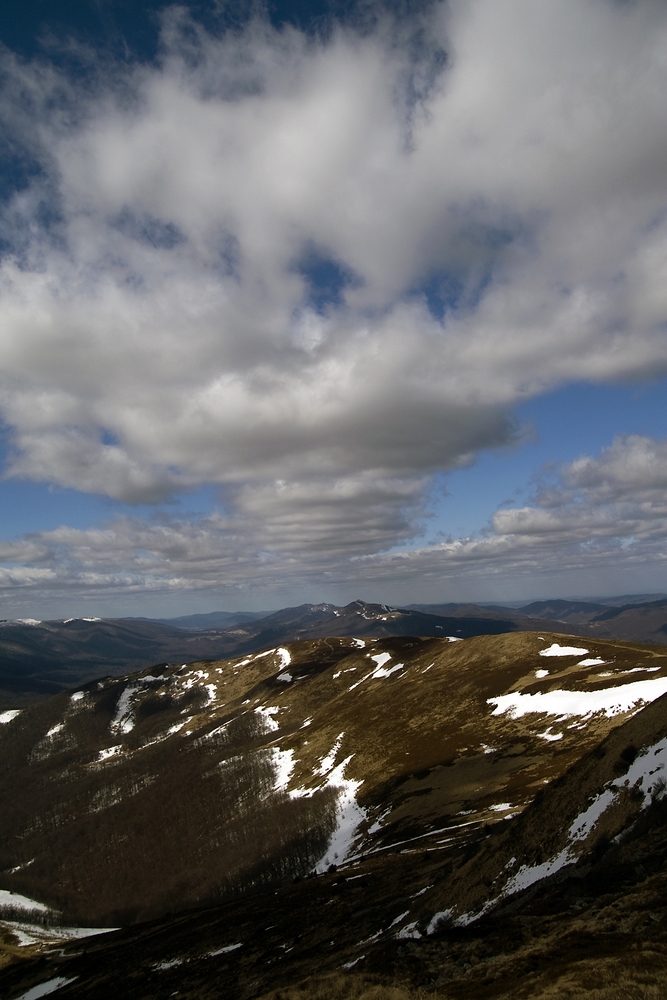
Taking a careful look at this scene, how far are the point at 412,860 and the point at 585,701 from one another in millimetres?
62081

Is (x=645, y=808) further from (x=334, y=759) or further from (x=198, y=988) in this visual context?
(x=334, y=759)

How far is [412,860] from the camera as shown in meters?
→ 50.1

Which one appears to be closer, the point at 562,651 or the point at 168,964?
the point at 168,964

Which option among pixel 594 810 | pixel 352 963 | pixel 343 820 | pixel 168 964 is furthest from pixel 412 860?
pixel 343 820

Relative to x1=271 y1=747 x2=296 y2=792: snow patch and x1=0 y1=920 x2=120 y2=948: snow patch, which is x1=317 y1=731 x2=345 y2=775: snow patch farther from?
x1=0 y1=920 x2=120 y2=948: snow patch

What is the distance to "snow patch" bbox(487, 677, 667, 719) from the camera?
84.2m

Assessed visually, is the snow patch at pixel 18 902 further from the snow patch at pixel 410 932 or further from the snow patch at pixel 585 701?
the snow patch at pixel 410 932

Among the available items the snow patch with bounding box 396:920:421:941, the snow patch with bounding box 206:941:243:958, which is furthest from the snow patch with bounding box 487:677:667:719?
the snow patch with bounding box 206:941:243:958

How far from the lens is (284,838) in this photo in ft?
384

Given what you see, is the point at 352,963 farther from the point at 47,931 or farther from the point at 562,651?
the point at 47,931

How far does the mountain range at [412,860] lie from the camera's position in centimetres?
2064

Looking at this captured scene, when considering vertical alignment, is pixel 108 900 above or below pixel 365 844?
below

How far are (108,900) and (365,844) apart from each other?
115053 millimetres

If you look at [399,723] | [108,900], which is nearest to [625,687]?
[399,723]
